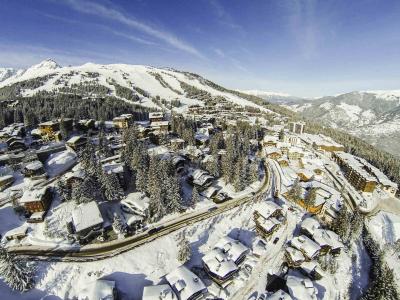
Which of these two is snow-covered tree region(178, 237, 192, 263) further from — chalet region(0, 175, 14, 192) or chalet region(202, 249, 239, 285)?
chalet region(0, 175, 14, 192)

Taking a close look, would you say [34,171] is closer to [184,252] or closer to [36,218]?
[36,218]

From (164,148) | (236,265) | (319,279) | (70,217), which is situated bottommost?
(319,279)

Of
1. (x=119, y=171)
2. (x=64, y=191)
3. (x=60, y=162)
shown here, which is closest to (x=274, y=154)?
(x=119, y=171)

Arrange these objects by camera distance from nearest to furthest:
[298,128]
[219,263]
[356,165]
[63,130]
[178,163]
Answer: [219,263] → [178,163] → [356,165] → [63,130] → [298,128]

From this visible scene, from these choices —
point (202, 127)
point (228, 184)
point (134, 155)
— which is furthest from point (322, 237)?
point (202, 127)

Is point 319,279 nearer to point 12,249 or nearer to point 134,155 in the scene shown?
point 134,155

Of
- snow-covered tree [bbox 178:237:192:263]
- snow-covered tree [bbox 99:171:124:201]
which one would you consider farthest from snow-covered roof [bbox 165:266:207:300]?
snow-covered tree [bbox 99:171:124:201]
